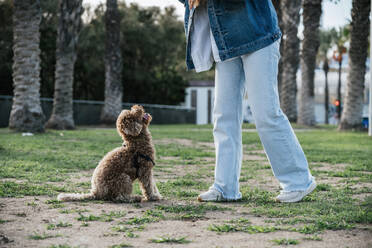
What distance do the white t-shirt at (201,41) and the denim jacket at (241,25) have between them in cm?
15

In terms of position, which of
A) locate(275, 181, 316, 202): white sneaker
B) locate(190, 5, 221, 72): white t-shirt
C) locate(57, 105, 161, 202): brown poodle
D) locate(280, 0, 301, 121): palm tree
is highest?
locate(280, 0, 301, 121): palm tree

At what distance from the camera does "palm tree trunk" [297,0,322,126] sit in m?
21.2

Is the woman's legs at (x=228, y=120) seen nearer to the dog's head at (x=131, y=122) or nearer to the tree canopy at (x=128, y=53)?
the dog's head at (x=131, y=122)

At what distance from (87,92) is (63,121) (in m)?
15.9

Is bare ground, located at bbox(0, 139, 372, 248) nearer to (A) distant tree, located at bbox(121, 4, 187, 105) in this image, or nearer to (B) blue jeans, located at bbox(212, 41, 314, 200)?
(B) blue jeans, located at bbox(212, 41, 314, 200)

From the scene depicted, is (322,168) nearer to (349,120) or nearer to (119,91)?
(349,120)

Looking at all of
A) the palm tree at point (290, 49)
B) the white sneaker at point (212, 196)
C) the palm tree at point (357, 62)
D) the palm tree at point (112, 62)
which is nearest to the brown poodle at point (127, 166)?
the white sneaker at point (212, 196)

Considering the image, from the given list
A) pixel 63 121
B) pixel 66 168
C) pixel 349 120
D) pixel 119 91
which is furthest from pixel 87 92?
pixel 66 168

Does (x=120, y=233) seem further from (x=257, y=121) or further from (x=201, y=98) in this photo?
(x=201, y=98)

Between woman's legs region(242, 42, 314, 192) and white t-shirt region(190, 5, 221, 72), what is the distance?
0.34 meters

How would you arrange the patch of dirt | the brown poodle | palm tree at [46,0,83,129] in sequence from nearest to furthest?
the patch of dirt → the brown poodle → palm tree at [46,0,83,129]

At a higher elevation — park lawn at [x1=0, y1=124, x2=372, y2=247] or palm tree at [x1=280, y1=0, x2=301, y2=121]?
palm tree at [x1=280, y1=0, x2=301, y2=121]

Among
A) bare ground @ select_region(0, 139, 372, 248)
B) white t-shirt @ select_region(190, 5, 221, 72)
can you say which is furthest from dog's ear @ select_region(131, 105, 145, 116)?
bare ground @ select_region(0, 139, 372, 248)

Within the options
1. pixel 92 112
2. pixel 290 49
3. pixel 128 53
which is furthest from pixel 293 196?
pixel 128 53
